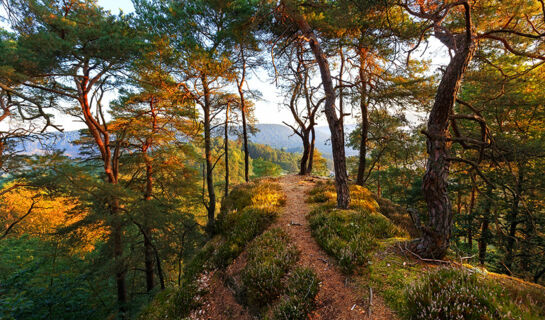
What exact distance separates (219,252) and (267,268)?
8.44 feet

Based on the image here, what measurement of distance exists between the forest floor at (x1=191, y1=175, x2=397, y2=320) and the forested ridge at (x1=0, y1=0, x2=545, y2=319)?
0.12 feet

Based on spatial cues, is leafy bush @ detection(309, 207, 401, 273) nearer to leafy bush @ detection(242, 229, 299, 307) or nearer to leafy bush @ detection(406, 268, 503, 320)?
leafy bush @ detection(242, 229, 299, 307)

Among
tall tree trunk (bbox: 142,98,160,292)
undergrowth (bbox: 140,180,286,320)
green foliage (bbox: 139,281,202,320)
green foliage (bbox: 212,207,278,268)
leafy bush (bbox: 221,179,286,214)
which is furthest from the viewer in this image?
tall tree trunk (bbox: 142,98,160,292)

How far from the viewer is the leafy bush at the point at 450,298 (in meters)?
2.48

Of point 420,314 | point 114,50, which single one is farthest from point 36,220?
point 420,314

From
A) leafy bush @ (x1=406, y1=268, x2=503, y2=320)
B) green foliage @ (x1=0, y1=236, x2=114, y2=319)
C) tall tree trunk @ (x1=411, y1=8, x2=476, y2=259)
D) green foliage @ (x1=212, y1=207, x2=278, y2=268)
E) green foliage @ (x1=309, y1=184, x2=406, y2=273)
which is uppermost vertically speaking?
tall tree trunk @ (x1=411, y1=8, x2=476, y2=259)

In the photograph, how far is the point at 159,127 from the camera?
10.6 m

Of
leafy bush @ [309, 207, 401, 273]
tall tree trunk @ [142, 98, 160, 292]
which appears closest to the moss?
leafy bush @ [309, 207, 401, 273]

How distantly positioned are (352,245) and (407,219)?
617cm

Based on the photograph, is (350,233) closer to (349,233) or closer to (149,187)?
(349,233)

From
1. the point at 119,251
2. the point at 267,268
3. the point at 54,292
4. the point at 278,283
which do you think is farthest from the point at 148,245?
the point at 278,283

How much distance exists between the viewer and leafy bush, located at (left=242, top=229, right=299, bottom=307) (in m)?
4.42

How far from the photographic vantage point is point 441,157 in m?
3.47

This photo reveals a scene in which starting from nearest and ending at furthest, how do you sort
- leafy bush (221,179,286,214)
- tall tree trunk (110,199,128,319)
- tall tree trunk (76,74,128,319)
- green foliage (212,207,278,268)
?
green foliage (212,207,278,268) → tall tree trunk (110,199,128,319) → tall tree trunk (76,74,128,319) → leafy bush (221,179,286,214)
